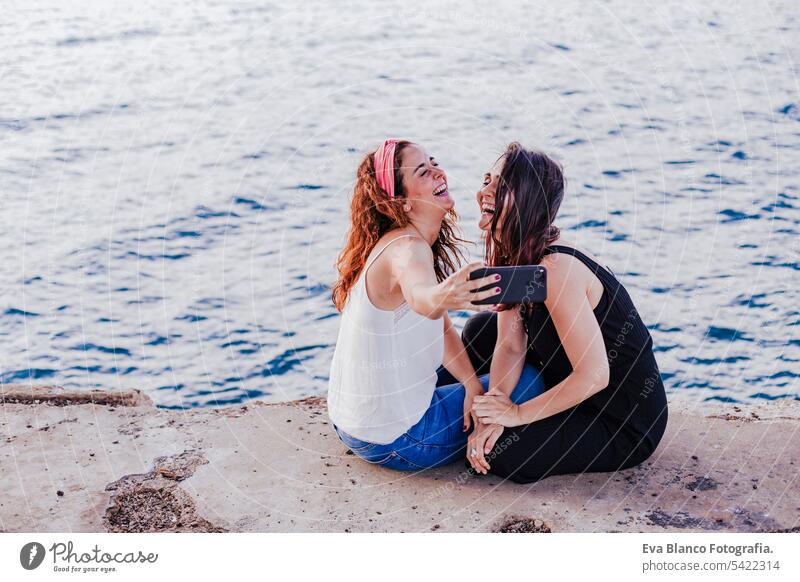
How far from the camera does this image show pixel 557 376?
379 centimetres

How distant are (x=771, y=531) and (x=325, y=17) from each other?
10785mm

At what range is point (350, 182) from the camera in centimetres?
875

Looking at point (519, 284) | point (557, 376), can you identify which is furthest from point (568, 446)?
point (519, 284)

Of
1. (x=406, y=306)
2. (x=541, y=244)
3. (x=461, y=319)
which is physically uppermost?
(x=541, y=244)

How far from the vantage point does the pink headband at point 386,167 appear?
3.71 metres

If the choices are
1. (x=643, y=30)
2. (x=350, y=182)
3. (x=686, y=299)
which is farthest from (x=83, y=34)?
(x=686, y=299)

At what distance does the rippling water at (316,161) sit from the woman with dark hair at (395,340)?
7.82ft

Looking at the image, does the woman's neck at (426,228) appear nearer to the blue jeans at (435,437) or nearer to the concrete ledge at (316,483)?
the blue jeans at (435,437)

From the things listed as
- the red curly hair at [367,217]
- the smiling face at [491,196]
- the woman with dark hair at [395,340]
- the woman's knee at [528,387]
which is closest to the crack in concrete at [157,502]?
the woman with dark hair at [395,340]

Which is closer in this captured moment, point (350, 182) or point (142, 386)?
point (142, 386)

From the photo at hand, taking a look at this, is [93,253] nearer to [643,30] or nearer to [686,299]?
[686,299]

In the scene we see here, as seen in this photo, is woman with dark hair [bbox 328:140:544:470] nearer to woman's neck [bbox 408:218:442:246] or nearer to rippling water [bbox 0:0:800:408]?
woman's neck [bbox 408:218:442:246]

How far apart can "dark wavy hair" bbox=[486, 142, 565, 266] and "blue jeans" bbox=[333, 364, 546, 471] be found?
1.73 ft

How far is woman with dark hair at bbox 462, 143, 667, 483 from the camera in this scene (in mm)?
3621
